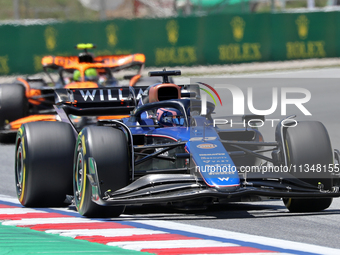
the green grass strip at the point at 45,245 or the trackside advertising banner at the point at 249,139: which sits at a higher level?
the trackside advertising banner at the point at 249,139

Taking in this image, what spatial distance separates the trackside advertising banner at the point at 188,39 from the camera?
24.5m

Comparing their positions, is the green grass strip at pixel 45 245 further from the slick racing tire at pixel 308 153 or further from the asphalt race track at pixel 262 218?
the slick racing tire at pixel 308 153

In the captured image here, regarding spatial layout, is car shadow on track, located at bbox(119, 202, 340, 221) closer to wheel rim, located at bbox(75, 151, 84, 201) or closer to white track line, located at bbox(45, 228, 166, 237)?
wheel rim, located at bbox(75, 151, 84, 201)

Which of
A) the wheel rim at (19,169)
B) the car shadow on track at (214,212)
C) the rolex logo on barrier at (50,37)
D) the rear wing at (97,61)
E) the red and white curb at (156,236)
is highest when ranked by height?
the rolex logo on barrier at (50,37)

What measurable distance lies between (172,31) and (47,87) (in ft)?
40.2

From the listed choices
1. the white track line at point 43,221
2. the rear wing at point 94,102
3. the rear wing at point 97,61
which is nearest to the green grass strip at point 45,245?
the white track line at point 43,221

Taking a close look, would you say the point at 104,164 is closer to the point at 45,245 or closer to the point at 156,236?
the point at 156,236

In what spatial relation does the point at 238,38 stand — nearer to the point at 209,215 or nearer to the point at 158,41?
the point at 158,41

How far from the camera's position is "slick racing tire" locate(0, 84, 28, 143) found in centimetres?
1319

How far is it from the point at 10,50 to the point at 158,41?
5087mm

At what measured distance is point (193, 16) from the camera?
84.4 feet

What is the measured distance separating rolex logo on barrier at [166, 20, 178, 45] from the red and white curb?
63.5 feet

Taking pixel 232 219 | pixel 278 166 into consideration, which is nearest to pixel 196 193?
pixel 232 219

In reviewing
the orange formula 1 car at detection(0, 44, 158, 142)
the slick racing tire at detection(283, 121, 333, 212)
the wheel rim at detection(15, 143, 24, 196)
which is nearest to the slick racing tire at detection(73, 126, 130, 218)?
the wheel rim at detection(15, 143, 24, 196)
